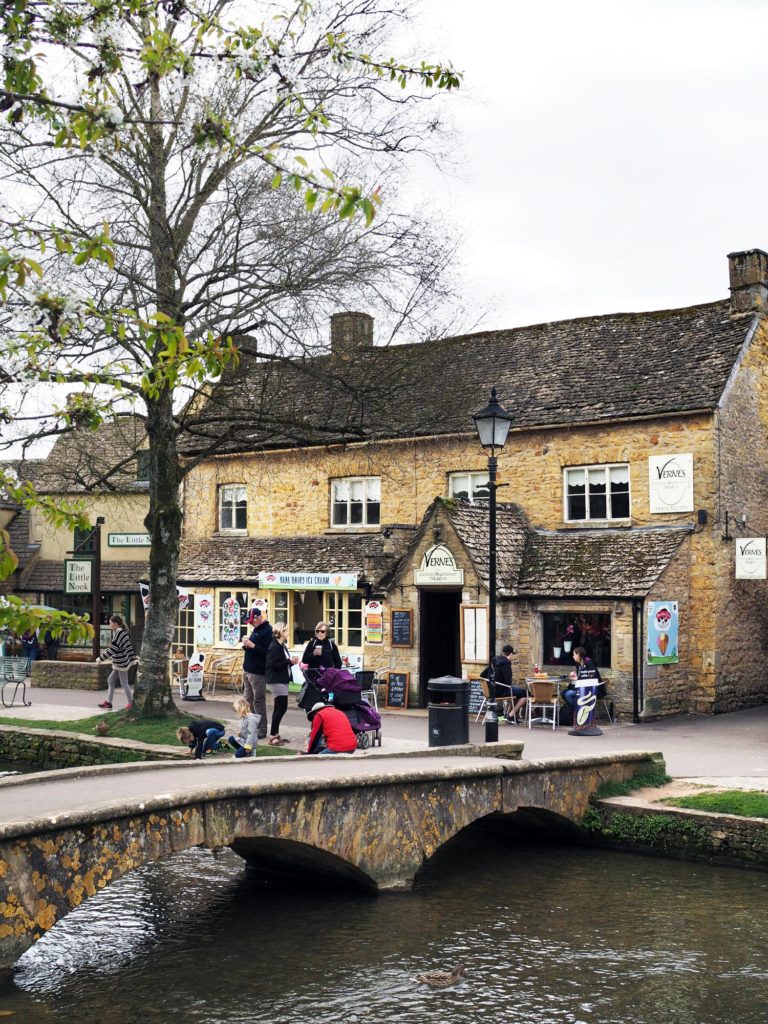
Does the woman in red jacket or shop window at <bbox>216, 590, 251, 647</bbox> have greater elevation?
shop window at <bbox>216, 590, 251, 647</bbox>

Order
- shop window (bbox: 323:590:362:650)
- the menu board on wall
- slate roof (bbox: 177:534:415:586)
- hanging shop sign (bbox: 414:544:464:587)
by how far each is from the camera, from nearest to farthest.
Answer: the menu board on wall → hanging shop sign (bbox: 414:544:464:587) → slate roof (bbox: 177:534:415:586) → shop window (bbox: 323:590:362:650)

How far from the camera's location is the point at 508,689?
2156cm

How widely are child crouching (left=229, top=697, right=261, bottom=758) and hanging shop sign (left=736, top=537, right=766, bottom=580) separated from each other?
1110cm

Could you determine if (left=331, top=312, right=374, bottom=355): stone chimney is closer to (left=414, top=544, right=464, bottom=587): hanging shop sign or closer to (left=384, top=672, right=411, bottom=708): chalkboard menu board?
(left=414, top=544, right=464, bottom=587): hanging shop sign

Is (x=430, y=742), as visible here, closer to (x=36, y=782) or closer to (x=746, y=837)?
(x=746, y=837)

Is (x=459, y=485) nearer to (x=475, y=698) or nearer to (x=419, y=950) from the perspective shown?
(x=475, y=698)

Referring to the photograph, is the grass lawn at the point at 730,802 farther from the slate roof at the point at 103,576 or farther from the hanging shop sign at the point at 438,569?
the slate roof at the point at 103,576

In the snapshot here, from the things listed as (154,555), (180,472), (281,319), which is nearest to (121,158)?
(281,319)

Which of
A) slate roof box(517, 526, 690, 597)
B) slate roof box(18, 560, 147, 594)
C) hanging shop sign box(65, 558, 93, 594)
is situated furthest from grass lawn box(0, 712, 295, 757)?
slate roof box(18, 560, 147, 594)

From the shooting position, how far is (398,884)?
12.3 metres

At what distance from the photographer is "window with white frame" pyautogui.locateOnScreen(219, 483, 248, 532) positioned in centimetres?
2978

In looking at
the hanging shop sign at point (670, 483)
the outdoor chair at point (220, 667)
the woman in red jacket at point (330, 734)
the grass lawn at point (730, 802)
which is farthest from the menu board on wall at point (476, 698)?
the grass lawn at point (730, 802)

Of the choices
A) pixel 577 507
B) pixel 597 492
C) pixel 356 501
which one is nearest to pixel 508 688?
pixel 577 507

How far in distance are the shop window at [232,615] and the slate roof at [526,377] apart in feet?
12.4
